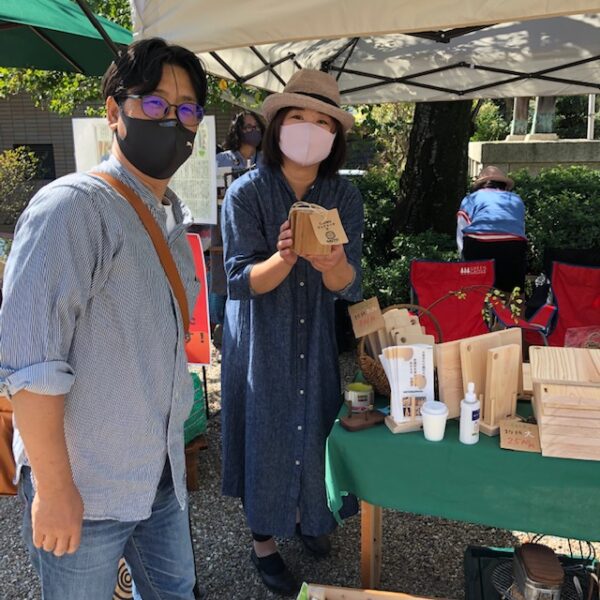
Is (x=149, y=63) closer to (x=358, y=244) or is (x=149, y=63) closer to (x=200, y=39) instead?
(x=200, y=39)

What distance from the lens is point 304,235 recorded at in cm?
186

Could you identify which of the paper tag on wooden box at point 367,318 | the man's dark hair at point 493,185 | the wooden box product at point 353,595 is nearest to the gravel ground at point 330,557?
the wooden box product at point 353,595

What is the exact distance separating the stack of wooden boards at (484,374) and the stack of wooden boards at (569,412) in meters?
0.11

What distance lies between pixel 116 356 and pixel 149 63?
0.68 metres

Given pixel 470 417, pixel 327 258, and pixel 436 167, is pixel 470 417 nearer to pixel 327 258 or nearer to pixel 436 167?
pixel 327 258

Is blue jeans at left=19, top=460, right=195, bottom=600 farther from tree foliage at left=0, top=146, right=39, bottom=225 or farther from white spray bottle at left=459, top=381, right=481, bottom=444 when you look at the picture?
tree foliage at left=0, top=146, right=39, bottom=225

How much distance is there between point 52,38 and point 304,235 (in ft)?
7.52

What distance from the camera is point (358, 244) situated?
7.67 feet

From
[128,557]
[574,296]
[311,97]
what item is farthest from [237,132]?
[128,557]

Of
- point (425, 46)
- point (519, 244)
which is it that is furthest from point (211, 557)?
point (425, 46)

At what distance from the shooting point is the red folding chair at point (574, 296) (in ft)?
13.9

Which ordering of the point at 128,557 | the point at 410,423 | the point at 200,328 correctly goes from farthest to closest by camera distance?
the point at 200,328
the point at 410,423
the point at 128,557

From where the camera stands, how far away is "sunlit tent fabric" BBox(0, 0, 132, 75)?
9.15ft

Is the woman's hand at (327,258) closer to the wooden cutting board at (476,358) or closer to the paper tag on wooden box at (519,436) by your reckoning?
the wooden cutting board at (476,358)
